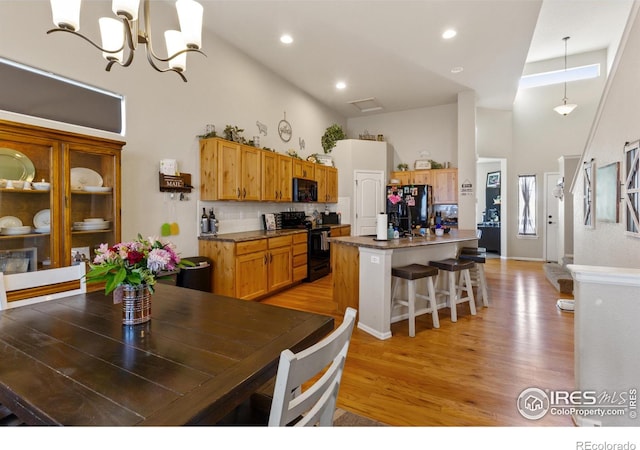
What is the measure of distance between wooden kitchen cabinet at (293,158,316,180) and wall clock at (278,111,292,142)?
0.55 m

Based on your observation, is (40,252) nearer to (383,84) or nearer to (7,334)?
(7,334)

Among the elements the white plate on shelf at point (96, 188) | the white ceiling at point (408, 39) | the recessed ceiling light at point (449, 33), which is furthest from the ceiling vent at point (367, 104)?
the white plate on shelf at point (96, 188)

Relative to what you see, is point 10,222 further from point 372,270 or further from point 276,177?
point 276,177

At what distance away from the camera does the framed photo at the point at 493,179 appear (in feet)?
28.6

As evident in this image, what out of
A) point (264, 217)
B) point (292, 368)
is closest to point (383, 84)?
point (264, 217)

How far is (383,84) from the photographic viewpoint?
6.06 meters

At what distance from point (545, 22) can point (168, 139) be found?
6709mm

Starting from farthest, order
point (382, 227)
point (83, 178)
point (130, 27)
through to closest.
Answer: point (382, 227), point (83, 178), point (130, 27)

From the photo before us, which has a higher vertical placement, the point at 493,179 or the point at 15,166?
the point at 493,179

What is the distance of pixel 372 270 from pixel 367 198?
4203 millimetres

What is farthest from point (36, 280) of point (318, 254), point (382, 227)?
point (318, 254)

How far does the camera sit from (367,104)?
23.7 feet

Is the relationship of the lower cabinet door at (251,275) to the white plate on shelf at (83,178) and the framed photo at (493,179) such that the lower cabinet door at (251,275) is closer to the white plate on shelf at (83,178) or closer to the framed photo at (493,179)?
the white plate on shelf at (83,178)

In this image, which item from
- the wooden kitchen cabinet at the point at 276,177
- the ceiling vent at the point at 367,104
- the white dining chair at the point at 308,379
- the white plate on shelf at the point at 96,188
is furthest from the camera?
the ceiling vent at the point at 367,104
